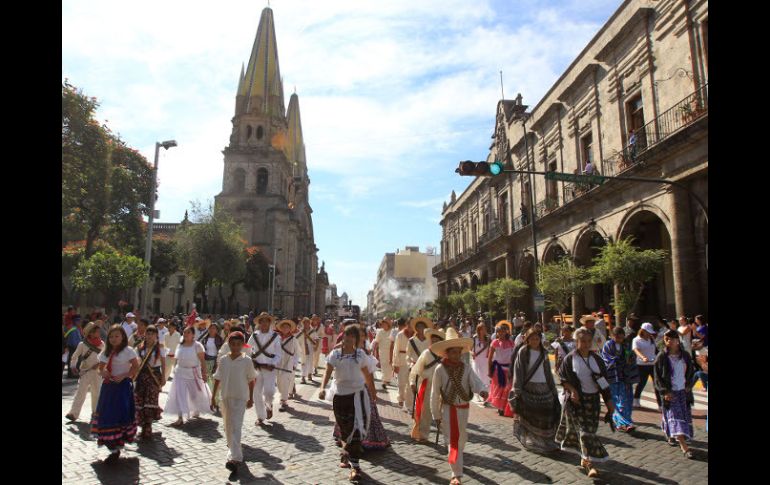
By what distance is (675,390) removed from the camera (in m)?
6.75

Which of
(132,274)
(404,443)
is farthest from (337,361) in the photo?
(132,274)

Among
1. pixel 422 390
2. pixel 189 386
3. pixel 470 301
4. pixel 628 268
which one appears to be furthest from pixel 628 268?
pixel 470 301

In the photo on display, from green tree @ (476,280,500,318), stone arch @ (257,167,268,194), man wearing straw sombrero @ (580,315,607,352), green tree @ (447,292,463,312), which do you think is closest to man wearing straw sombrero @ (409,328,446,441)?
man wearing straw sombrero @ (580,315,607,352)

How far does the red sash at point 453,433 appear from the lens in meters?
5.27

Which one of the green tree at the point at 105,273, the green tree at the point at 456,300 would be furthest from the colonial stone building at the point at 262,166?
the green tree at the point at 105,273

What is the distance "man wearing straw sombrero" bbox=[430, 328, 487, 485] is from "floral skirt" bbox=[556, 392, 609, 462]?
4.27 feet

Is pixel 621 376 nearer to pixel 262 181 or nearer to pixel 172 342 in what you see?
pixel 172 342

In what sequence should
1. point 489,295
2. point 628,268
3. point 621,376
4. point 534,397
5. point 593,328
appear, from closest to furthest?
point 534,397 → point 621,376 → point 593,328 → point 628,268 → point 489,295

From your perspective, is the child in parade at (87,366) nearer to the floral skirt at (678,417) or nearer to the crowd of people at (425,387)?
the crowd of people at (425,387)

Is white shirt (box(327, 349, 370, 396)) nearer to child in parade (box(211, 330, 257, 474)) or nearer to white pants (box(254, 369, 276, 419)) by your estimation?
child in parade (box(211, 330, 257, 474))

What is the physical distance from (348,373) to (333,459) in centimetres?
121

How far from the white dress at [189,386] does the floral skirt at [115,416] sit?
171 centimetres

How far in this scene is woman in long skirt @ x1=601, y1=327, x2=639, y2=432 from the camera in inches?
315

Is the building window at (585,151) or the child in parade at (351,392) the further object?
the building window at (585,151)
